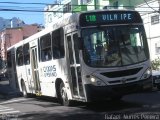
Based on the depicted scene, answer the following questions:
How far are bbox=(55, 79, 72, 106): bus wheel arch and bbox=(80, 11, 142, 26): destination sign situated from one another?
10.5ft

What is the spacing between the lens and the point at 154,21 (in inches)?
1550

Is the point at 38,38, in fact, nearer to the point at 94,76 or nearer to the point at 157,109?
the point at 94,76

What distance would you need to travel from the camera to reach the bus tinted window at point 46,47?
18.1 meters

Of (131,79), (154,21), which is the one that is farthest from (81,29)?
(154,21)

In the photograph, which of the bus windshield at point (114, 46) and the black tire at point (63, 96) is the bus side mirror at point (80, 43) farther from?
the black tire at point (63, 96)

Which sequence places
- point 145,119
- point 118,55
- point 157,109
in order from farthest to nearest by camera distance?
point 118,55 → point 157,109 → point 145,119

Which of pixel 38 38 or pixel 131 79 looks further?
pixel 38 38

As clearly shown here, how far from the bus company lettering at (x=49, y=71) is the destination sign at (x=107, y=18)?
3.53 m

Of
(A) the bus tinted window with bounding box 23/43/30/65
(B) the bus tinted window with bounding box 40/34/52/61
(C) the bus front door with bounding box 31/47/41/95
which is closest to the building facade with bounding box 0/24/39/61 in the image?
(A) the bus tinted window with bounding box 23/43/30/65

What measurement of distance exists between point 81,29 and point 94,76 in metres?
1.57

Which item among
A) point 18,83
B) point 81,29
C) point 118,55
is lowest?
point 18,83

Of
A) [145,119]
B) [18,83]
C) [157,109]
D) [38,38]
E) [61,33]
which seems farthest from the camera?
[18,83]

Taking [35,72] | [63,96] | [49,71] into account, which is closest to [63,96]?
[63,96]

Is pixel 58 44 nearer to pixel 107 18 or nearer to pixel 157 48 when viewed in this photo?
pixel 107 18
